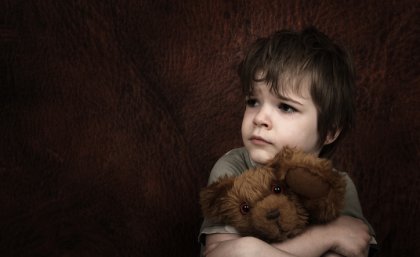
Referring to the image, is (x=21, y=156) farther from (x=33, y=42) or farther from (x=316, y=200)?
(x=316, y=200)

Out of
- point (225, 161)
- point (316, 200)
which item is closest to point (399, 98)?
point (225, 161)

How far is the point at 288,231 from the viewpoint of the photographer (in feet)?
2.99

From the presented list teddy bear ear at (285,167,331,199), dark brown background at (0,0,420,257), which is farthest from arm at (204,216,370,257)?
dark brown background at (0,0,420,257)

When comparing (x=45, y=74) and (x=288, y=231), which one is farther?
(x=45, y=74)

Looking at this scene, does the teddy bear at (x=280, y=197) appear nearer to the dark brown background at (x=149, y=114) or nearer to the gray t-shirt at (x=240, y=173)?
the gray t-shirt at (x=240, y=173)

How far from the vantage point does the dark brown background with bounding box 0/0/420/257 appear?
138 cm

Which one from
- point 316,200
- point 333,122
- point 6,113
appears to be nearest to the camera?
point 316,200

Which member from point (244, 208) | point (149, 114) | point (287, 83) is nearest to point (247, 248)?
point (244, 208)

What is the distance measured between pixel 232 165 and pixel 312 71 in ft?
0.83

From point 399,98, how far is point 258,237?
2.32ft

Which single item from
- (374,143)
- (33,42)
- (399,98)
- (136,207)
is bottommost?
(136,207)

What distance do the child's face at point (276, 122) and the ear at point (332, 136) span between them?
8 cm

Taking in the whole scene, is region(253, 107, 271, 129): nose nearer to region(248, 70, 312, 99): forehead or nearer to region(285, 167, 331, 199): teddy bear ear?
region(248, 70, 312, 99): forehead

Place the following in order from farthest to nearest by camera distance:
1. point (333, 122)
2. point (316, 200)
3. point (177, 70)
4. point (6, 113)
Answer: point (177, 70) → point (6, 113) → point (333, 122) → point (316, 200)
